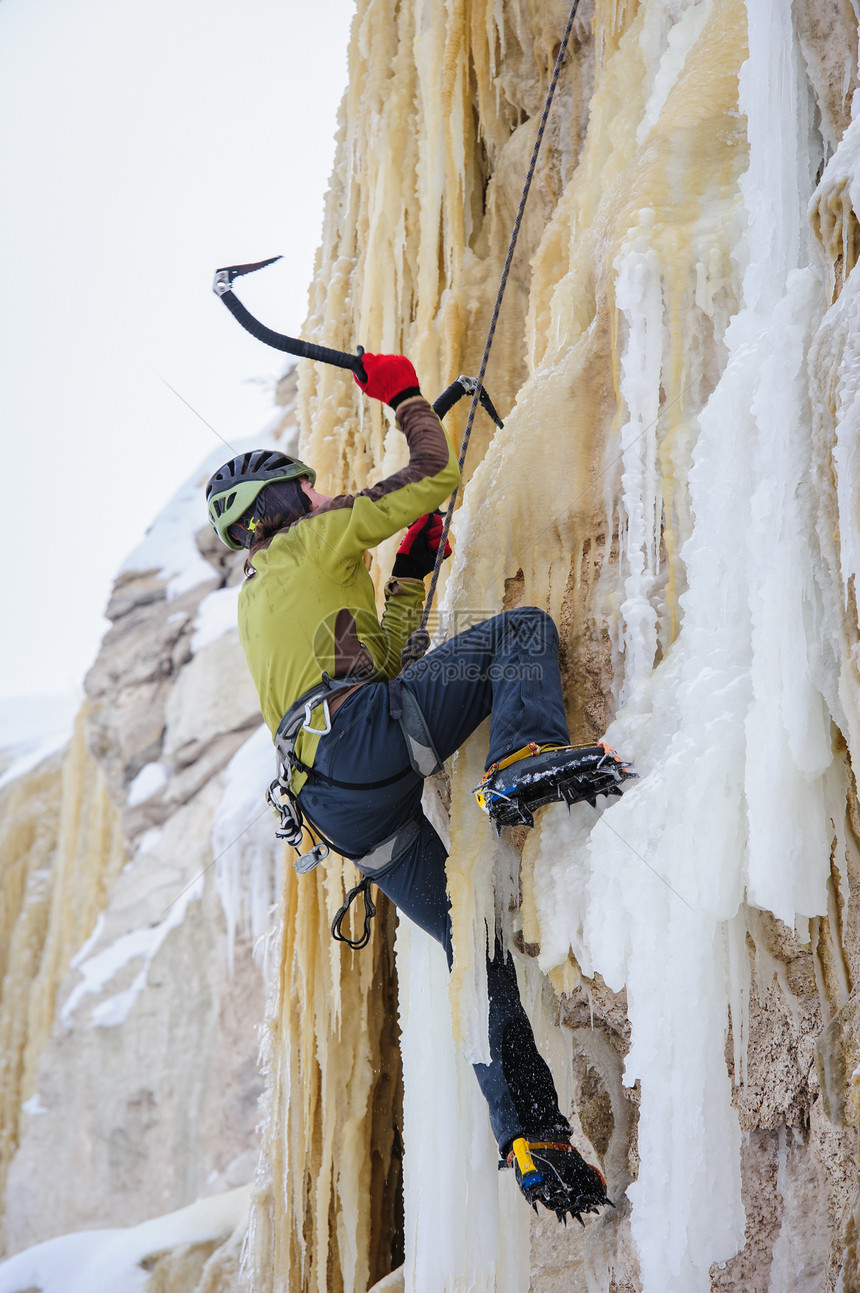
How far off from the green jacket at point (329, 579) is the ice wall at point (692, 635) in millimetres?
293

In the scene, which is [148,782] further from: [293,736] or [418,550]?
[293,736]

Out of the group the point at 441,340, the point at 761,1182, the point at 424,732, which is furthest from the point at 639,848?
the point at 441,340

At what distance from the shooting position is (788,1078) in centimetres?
260

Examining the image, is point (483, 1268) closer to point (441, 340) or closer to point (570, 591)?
point (570, 591)

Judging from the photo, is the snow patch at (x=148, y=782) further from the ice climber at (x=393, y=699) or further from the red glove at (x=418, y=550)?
the ice climber at (x=393, y=699)

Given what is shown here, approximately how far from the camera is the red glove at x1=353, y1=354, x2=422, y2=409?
2598 mm

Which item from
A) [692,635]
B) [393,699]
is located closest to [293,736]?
[393,699]

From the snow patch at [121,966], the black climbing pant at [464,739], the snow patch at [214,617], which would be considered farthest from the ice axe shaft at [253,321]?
the snow patch at [214,617]

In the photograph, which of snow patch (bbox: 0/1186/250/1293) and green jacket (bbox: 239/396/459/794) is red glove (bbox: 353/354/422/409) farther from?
snow patch (bbox: 0/1186/250/1293)

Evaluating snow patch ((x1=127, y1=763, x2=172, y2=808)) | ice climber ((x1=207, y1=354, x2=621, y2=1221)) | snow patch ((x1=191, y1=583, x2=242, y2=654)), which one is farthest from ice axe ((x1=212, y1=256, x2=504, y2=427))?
snow patch ((x1=127, y1=763, x2=172, y2=808))

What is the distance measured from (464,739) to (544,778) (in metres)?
0.43

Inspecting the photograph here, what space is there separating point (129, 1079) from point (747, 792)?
7.80 metres

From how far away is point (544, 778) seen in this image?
6.59 feet

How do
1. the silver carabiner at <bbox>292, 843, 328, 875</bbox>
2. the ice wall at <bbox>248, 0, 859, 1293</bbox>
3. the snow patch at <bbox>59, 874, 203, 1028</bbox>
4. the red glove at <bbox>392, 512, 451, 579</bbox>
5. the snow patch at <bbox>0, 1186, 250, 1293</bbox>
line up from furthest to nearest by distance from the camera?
1. the snow patch at <bbox>59, 874, 203, 1028</bbox>
2. the snow patch at <bbox>0, 1186, 250, 1293</bbox>
3. the red glove at <bbox>392, 512, 451, 579</bbox>
4. the silver carabiner at <bbox>292, 843, 328, 875</bbox>
5. the ice wall at <bbox>248, 0, 859, 1293</bbox>
